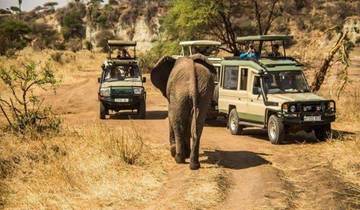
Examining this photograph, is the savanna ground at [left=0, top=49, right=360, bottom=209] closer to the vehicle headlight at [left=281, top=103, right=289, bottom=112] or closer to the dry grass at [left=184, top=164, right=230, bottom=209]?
the dry grass at [left=184, top=164, right=230, bottom=209]

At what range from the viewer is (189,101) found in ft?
37.9

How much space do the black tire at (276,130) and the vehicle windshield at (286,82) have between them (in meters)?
0.90

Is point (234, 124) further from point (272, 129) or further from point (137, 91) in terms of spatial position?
point (137, 91)

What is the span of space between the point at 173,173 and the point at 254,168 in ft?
5.68

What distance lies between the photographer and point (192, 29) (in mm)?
32312

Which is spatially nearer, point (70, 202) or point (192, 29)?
point (70, 202)

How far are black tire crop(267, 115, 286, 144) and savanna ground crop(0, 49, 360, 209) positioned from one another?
0.86 feet

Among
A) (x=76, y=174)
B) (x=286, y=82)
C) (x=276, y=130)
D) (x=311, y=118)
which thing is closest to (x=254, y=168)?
(x=276, y=130)

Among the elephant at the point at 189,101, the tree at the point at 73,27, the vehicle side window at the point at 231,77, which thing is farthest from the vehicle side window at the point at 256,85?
the tree at the point at 73,27

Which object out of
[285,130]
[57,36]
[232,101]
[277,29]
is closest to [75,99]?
[232,101]

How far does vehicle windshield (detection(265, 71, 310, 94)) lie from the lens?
15602 mm

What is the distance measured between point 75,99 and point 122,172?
57.7 feet

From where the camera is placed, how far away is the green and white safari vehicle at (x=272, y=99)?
48.0 ft

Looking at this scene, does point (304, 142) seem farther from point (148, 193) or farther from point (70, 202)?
point (70, 202)
